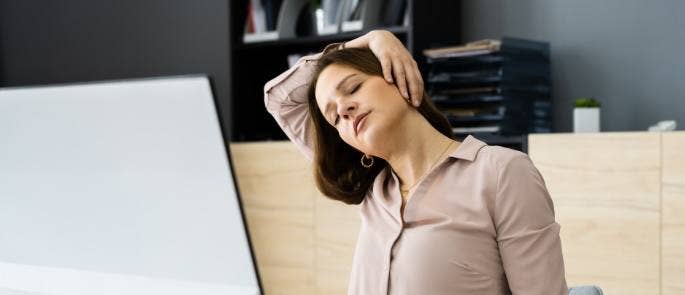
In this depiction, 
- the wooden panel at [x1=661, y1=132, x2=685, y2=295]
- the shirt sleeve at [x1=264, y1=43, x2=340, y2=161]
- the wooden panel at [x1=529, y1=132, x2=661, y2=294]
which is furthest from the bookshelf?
the shirt sleeve at [x1=264, y1=43, x2=340, y2=161]

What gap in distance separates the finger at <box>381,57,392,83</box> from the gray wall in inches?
74.4

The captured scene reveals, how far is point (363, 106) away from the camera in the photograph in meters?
1.08

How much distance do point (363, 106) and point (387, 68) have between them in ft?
0.22

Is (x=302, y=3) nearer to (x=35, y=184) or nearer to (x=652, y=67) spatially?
(x=652, y=67)

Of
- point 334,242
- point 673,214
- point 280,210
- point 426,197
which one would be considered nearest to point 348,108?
point 426,197

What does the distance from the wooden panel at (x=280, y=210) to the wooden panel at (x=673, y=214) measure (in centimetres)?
117

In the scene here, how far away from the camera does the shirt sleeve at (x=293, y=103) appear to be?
1.29 metres

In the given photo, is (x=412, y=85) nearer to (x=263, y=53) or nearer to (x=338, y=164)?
(x=338, y=164)

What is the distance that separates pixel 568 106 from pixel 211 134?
86.7 inches

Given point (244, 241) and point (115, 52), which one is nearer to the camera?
point (244, 241)

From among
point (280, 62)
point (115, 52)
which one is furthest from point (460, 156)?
point (115, 52)

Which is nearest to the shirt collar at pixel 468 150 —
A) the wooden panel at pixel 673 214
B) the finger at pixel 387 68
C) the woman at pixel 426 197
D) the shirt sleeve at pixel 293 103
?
the woman at pixel 426 197

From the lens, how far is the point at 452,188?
3.63 ft

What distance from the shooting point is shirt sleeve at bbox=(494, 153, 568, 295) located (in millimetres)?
1051
